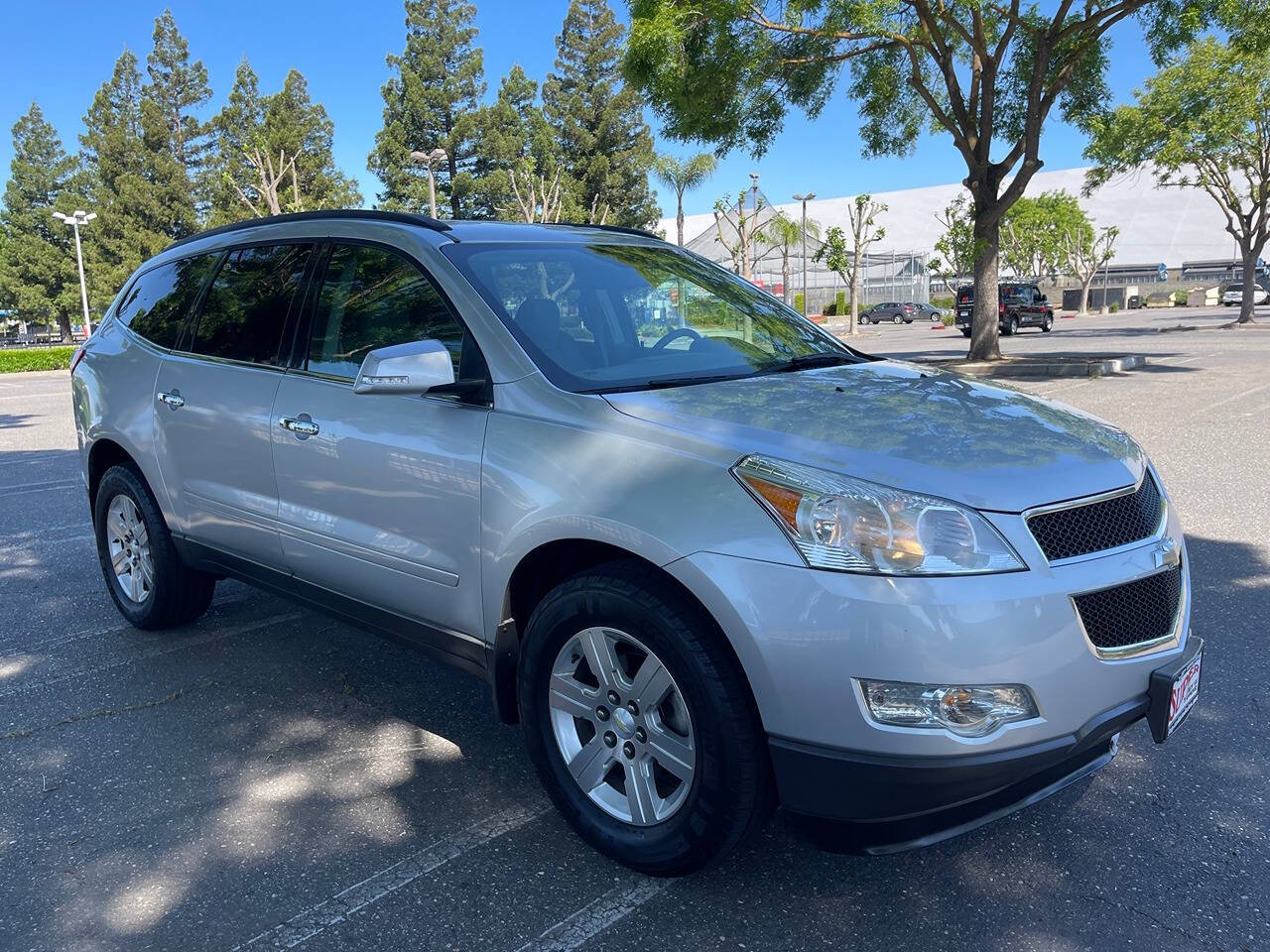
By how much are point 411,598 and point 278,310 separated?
4.62ft

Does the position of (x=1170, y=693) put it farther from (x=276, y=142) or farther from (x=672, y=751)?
(x=276, y=142)

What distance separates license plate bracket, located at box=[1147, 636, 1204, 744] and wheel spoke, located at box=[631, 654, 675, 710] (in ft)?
3.88

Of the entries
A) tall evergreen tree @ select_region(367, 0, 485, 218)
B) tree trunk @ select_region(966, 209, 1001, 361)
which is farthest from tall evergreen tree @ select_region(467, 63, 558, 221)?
tree trunk @ select_region(966, 209, 1001, 361)

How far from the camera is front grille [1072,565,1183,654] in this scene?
2295mm

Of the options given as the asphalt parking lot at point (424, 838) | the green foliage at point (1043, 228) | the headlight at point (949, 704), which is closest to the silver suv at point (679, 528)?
the headlight at point (949, 704)

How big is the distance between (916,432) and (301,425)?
84.2 inches

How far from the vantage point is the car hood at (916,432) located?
92.3 inches

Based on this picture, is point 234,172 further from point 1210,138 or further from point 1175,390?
point 1175,390

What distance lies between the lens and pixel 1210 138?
27484 mm

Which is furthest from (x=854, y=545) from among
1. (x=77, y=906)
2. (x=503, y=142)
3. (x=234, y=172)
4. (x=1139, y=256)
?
(x=1139, y=256)

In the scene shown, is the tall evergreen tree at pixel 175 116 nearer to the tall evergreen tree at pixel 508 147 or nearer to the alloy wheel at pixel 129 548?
the tall evergreen tree at pixel 508 147

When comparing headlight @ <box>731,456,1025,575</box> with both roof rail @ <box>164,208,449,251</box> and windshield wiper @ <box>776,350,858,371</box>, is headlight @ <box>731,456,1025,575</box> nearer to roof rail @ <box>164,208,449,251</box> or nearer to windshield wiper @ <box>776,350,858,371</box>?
windshield wiper @ <box>776,350,858,371</box>

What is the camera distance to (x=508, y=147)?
5825 cm

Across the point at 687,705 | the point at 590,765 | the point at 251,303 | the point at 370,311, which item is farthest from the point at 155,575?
the point at 687,705
